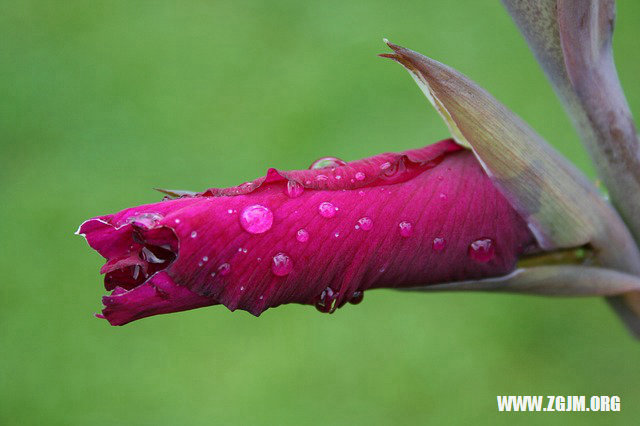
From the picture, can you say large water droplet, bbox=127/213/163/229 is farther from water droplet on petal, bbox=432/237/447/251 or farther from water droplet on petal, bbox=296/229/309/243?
water droplet on petal, bbox=432/237/447/251

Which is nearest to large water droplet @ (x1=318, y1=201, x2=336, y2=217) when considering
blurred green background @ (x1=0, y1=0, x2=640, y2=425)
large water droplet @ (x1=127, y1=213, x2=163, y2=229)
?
large water droplet @ (x1=127, y1=213, x2=163, y2=229)

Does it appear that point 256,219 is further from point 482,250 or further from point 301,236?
point 482,250

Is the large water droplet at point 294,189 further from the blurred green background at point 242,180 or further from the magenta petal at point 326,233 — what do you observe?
the blurred green background at point 242,180

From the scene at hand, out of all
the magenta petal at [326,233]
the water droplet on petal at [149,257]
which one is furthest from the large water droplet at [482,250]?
the water droplet on petal at [149,257]

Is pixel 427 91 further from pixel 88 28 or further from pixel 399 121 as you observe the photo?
pixel 88 28

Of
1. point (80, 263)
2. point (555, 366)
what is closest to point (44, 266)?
point (80, 263)

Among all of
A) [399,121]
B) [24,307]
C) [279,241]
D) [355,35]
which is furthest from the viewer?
[355,35]
